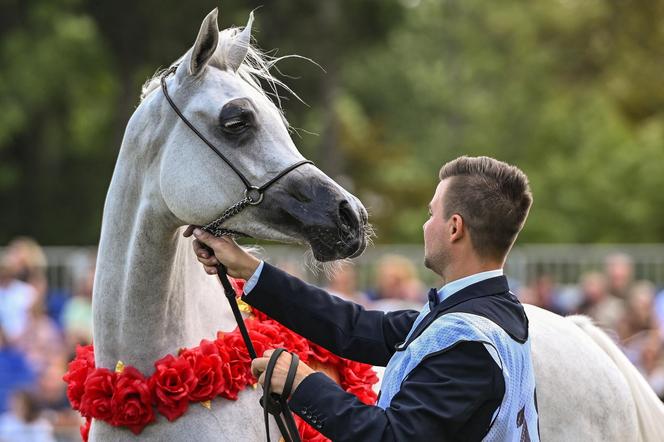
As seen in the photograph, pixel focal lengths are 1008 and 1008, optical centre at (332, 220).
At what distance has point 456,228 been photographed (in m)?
3.15

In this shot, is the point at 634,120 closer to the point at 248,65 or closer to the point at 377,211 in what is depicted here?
the point at 377,211

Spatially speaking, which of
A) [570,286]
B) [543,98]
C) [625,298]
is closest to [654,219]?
[543,98]

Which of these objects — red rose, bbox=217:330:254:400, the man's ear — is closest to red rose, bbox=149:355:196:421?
red rose, bbox=217:330:254:400

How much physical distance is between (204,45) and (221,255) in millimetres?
746

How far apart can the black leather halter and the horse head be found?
14 millimetres

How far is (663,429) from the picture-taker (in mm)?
4309

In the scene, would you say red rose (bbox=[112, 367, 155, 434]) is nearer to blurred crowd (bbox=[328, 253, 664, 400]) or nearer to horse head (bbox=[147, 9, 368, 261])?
horse head (bbox=[147, 9, 368, 261])

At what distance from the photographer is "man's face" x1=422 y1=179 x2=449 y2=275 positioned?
317cm

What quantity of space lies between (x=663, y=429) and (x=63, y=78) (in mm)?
16466

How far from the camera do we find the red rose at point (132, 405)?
3.53 metres

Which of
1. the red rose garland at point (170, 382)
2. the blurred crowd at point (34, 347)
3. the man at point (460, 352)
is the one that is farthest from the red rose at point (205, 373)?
the blurred crowd at point (34, 347)

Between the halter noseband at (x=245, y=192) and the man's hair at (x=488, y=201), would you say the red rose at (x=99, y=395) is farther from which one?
the man's hair at (x=488, y=201)

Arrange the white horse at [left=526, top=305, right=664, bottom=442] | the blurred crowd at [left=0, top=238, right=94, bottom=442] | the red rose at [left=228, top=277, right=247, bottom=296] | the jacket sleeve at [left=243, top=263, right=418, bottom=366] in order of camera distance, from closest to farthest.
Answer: the jacket sleeve at [left=243, top=263, right=418, bottom=366]
the red rose at [left=228, top=277, right=247, bottom=296]
the white horse at [left=526, top=305, right=664, bottom=442]
the blurred crowd at [left=0, top=238, right=94, bottom=442]

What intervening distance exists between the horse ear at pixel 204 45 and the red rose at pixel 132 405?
114cm
